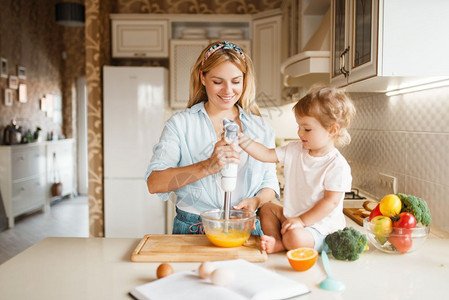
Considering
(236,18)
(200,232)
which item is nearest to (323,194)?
(200,232)

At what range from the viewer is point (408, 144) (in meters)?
1.93

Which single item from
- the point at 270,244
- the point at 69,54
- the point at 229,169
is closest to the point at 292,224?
the point at 270,244

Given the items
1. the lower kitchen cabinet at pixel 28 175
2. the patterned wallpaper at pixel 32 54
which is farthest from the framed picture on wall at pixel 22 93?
the lower kitchen cabinet at pixel 28 175

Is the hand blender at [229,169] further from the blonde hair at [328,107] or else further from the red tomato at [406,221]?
the red tomato at [406,221]

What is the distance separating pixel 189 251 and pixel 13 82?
5692 mm

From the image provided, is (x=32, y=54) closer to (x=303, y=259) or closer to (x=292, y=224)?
(x=292, y=224)

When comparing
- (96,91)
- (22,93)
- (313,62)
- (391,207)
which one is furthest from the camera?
(22,93)

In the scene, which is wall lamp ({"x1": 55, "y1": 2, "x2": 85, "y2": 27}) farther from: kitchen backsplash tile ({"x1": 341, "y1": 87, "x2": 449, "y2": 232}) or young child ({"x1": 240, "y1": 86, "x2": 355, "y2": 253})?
young child ({"x1": 240, "y1": 86, "x2": 355, "y2": 253})

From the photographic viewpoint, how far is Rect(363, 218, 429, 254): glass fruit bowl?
118 cm

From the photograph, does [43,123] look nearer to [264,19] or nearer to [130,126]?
[130,126]

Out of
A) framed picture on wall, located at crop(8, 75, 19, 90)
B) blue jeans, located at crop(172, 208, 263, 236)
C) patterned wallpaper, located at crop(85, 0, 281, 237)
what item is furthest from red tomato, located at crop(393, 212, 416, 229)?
framed picture on wall, located at crop(8, 75, 19, 90)

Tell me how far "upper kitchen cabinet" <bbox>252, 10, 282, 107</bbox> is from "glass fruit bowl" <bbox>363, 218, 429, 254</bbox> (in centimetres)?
299

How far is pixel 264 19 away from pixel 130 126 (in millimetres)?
1649

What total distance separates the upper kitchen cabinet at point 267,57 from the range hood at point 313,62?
41.3 inches
